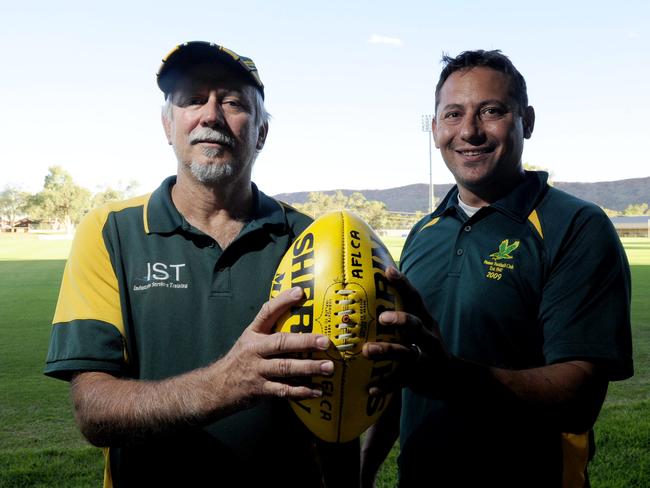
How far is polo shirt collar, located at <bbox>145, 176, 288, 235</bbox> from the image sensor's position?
221cm

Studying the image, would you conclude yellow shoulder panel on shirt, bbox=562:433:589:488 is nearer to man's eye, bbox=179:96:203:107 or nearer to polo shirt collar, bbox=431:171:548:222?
polo shirt collar, bbox=431:171:548:222

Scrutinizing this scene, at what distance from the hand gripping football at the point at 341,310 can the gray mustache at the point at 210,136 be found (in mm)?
480

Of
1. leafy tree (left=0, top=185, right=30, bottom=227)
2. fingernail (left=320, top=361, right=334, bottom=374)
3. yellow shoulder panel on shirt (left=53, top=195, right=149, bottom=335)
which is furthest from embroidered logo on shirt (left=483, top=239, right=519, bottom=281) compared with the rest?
leafy tree (left=0, top=185, right=30, bottom=227)

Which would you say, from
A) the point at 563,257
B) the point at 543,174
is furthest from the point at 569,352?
the point at 543,174

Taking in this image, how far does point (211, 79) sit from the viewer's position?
2.27 m

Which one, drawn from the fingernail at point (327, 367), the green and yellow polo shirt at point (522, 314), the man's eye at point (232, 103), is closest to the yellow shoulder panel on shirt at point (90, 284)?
the man's eye at point (232, 103)

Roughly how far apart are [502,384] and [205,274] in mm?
1085

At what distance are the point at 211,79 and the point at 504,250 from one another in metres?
1.30

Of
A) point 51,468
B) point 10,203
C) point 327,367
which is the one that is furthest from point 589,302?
point 10,203

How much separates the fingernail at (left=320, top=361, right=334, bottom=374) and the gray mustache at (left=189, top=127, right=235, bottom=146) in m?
0.97

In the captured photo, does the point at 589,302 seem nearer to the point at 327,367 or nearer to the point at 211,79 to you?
the point at 327,367

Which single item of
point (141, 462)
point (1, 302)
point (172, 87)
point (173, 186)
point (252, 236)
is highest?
point (172, 87)

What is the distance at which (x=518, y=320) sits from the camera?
7.41 ft

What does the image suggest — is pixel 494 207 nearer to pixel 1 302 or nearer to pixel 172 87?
pixel 172 87
